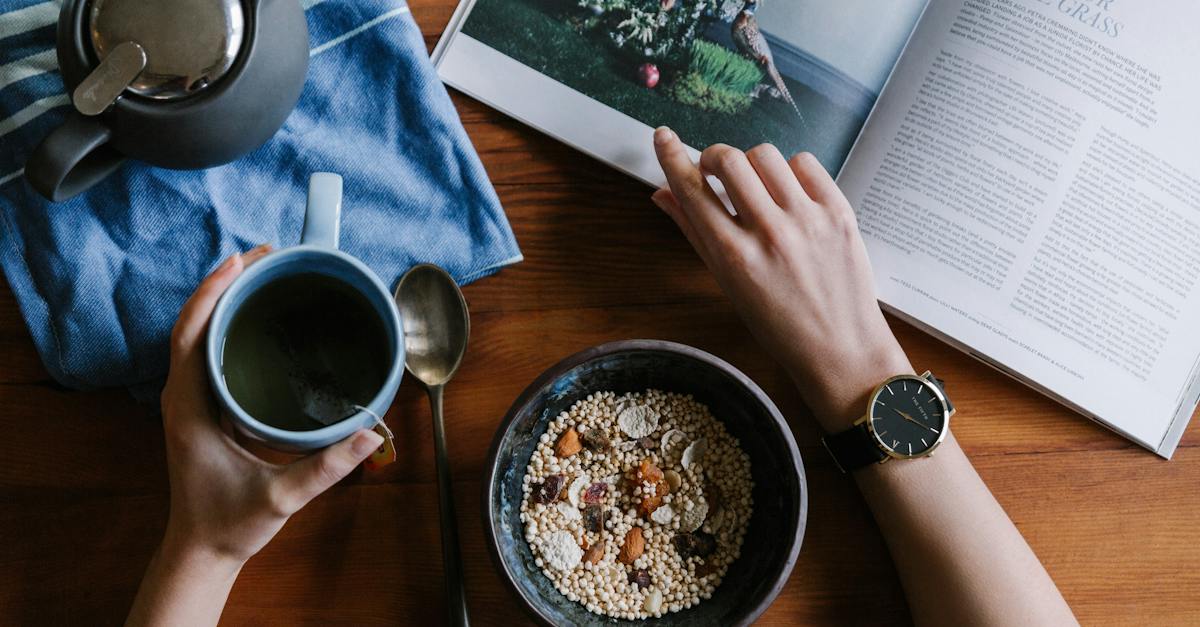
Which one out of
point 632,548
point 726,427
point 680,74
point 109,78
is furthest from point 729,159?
point 109,78

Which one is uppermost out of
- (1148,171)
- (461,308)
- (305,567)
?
(1148,171)

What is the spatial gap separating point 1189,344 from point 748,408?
0.40 metres

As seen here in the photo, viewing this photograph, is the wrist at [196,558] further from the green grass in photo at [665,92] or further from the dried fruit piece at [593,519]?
the green grass in photo at [665,92]

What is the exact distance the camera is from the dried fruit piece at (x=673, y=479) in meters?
0.68

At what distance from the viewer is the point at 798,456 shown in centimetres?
60

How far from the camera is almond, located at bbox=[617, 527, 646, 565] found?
0.67 metres

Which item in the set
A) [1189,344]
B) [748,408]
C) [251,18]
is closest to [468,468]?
[748,408]

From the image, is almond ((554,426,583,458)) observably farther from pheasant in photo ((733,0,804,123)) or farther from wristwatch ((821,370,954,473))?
pheasant in photo ((733,0,804,123))

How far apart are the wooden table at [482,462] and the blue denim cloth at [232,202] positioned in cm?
5

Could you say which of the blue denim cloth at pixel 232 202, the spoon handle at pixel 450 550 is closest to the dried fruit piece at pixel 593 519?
the spoon handle at pixel 450 550

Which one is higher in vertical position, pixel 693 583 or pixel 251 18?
pixel 251 18

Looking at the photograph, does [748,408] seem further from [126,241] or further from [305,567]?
[126,241]

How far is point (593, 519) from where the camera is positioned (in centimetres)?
67

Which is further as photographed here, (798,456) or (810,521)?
(810,521)
